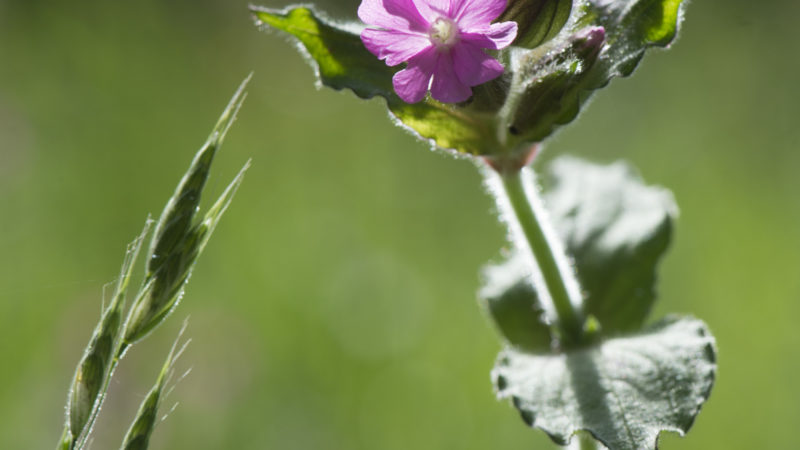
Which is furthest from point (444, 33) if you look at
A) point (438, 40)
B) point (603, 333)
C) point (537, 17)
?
point (603, 333)

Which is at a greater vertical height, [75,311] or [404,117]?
[404,117]

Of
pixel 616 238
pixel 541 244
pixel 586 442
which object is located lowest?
pixel 586 442

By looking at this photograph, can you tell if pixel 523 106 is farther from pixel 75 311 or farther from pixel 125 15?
→ pixel 125 15

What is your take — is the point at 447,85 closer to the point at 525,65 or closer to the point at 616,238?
the point at 525,65

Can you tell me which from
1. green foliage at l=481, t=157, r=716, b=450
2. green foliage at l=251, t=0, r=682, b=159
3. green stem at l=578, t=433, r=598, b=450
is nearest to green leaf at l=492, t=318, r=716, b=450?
green foliage at l=481, t=157, r=716, b=450

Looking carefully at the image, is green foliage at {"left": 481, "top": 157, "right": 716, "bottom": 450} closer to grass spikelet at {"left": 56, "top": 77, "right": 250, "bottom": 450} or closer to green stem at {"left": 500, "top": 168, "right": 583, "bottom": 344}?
green stem at {"left": 500, "top": 168, "right": 583, "bottom": 344}

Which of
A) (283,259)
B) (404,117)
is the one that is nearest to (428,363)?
(283,259)
